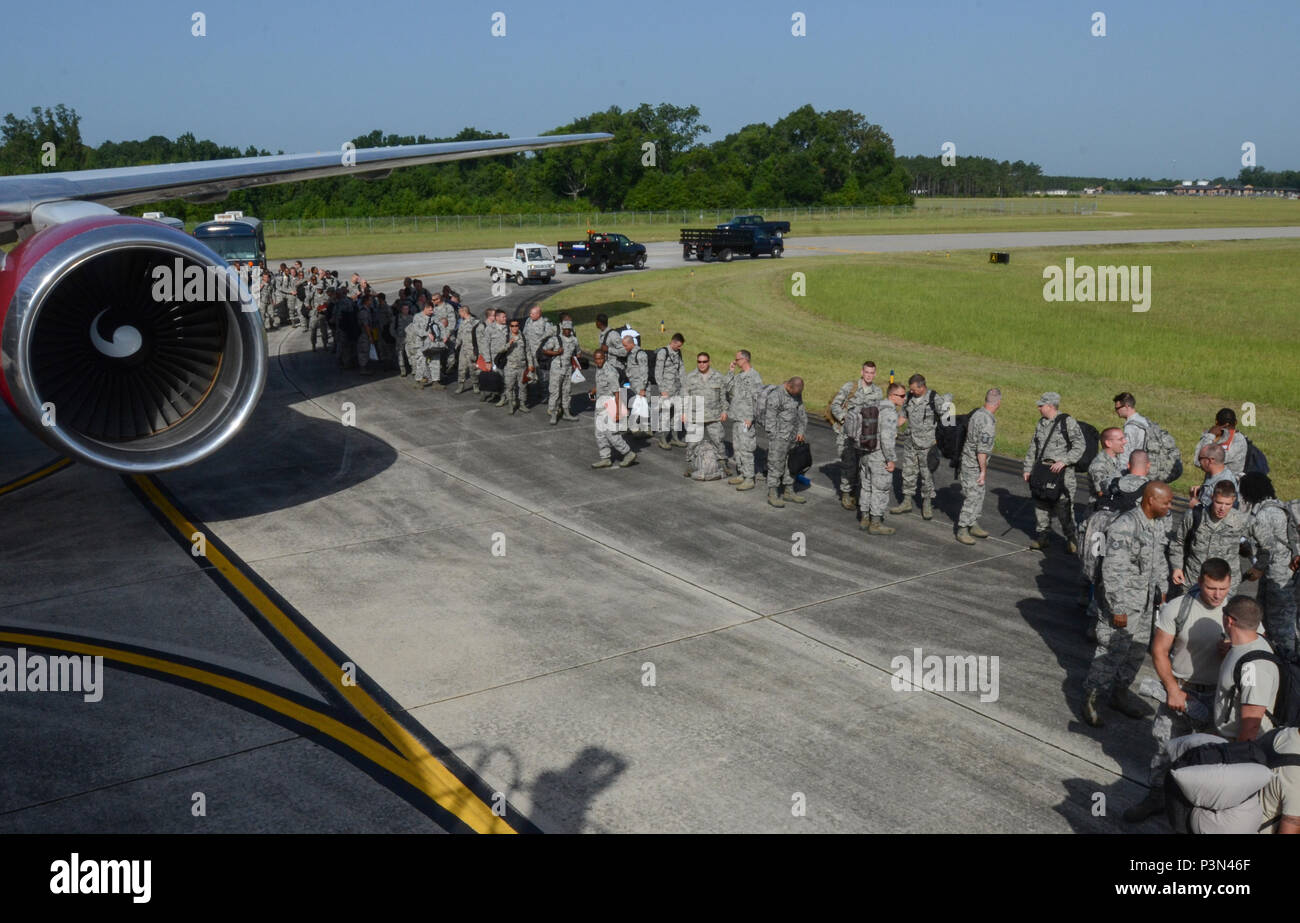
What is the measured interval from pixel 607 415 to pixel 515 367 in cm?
434

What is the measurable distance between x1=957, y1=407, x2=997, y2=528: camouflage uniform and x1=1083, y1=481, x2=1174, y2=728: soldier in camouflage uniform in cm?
388

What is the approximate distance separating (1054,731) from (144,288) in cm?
1035

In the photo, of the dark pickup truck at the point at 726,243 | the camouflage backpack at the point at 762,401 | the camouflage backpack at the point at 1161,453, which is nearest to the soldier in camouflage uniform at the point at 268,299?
the camouflage backpack at the point at 762,401

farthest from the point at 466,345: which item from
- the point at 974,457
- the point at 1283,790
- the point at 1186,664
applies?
the point at 1283,790

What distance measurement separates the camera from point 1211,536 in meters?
8.78

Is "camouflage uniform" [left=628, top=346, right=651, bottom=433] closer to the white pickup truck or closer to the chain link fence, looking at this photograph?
the white pickup truck

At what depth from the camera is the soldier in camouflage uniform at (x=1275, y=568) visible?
8.70m

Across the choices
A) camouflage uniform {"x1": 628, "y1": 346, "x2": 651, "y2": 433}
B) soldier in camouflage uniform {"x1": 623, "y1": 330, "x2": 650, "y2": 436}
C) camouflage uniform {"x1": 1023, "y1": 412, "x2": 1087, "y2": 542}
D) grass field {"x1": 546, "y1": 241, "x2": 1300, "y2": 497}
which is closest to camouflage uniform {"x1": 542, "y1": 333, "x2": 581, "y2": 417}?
soldier in camouflage uniform {"x1": 623, "y1": 330, "x2": 650, "y2": 436}

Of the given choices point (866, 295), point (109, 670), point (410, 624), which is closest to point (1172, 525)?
point (410, 624)

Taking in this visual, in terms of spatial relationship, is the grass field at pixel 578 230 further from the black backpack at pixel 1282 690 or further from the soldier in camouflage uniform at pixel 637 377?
the black backpack at pixel 1282 690

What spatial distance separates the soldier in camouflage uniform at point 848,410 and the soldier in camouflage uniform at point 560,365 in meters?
6.02

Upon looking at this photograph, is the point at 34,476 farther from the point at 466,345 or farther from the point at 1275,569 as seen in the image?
the point at 1275,569

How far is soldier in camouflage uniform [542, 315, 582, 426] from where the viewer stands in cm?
1803

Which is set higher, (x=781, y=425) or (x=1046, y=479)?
(x=781, y=425)
